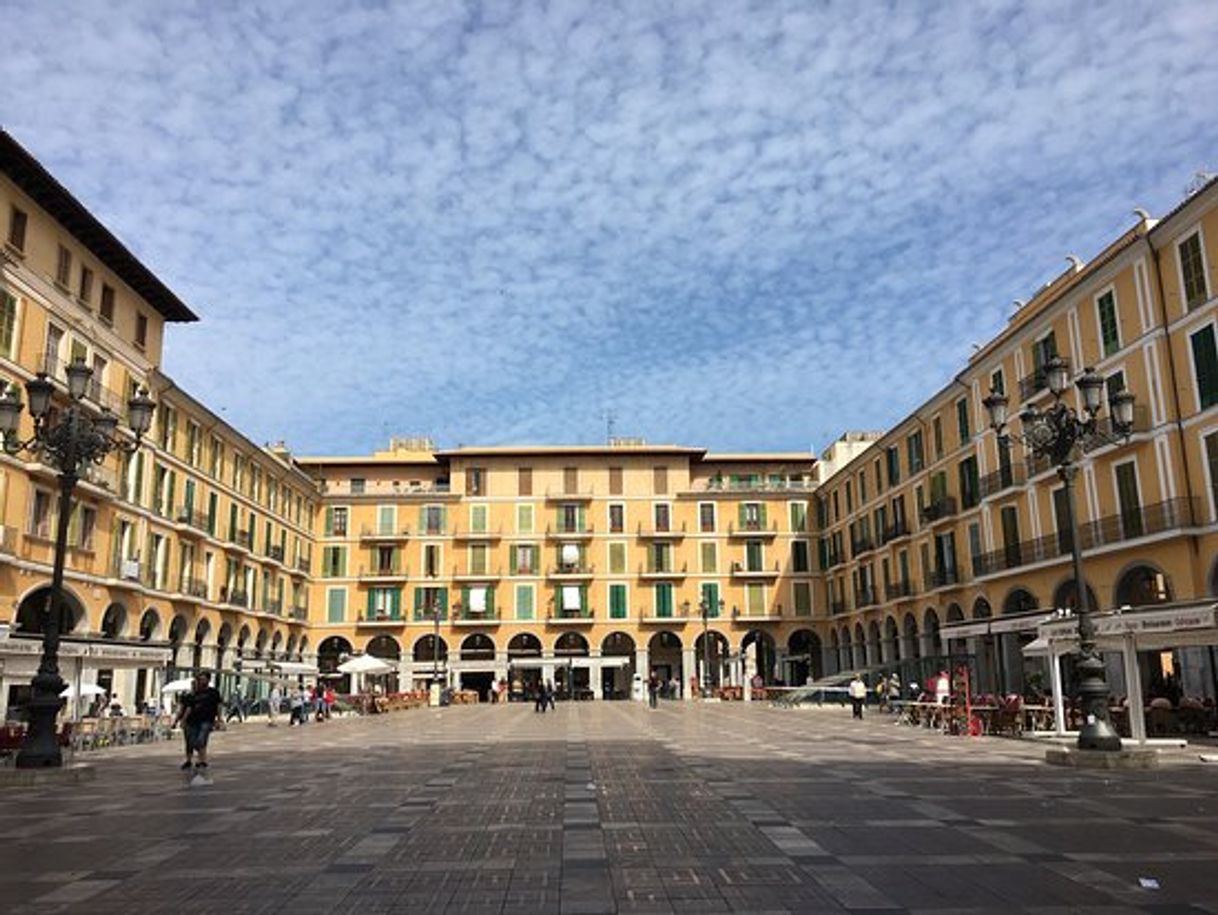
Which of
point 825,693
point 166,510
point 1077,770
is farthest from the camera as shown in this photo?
point 825,693

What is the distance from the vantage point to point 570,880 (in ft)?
24.7

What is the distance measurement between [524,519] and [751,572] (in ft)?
48.2

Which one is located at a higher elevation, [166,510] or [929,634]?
[166,510]

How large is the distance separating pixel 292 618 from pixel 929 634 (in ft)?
113

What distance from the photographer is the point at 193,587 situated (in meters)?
42.4

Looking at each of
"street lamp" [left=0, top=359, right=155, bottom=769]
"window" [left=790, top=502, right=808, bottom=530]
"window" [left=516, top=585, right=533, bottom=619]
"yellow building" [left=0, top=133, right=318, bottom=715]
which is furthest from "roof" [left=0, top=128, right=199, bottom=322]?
"window" [left=790, top=502, right=808, bottom=530]

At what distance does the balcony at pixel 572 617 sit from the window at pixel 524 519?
215 inches

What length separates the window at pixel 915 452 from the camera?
4497 centimetres

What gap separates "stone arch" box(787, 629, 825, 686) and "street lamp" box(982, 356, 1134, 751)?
4651cm

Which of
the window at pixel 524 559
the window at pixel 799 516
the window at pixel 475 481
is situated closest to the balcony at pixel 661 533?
the window at pixel 524 559

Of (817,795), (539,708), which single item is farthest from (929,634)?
(817,795)

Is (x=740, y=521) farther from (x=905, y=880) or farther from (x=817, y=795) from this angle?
(x=905, y=880)

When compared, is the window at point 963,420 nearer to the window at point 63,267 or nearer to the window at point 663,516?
the window at point 663,516

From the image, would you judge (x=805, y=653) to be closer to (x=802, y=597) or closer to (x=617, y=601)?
(x=802, y=597)
